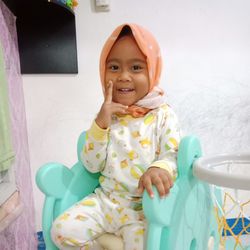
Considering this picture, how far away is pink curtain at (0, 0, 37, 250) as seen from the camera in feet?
3.04

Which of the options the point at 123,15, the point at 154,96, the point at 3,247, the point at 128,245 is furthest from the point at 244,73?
the point at 3,247

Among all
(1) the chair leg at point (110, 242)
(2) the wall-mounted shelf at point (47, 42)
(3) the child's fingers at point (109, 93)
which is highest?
(2) the wall-mounted shelf at point (47, 42)

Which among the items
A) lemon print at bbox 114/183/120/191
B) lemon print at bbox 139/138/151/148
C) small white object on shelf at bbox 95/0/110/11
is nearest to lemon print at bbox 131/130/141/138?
lemon print at bbox 139/138/151/148

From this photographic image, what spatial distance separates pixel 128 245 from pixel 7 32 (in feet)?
2.49

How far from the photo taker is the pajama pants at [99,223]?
2.10ft

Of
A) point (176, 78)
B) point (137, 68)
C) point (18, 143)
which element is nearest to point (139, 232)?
point (137, 68)

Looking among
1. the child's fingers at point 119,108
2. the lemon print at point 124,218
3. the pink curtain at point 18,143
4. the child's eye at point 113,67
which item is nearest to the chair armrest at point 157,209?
the lemon print at point 124,218

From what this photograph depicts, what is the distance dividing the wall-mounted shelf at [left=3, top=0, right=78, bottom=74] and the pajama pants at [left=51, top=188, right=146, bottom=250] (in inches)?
23.3

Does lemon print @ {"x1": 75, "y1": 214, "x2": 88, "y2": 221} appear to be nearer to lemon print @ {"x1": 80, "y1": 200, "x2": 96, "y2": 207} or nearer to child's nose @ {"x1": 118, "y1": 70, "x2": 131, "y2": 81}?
lemon print @ {"x1": 80, "y1": 200, "x2": 96, "y2": 207}

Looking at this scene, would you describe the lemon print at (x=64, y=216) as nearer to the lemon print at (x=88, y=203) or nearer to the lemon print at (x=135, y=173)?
the lemon print at (x=88, y=203)

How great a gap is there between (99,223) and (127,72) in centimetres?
35

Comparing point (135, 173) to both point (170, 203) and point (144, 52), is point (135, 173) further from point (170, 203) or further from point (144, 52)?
point (144, 52)

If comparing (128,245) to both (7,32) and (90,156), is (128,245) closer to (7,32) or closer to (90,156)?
(90,156)

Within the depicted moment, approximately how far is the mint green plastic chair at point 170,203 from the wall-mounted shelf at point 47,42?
457mm
